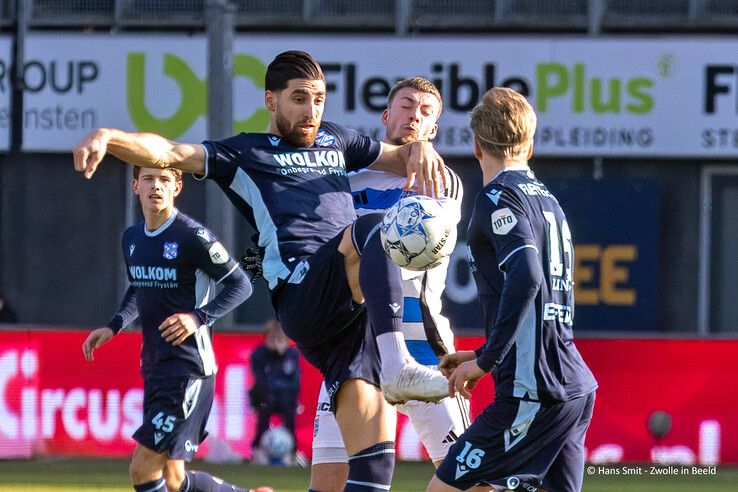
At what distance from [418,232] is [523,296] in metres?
0.64

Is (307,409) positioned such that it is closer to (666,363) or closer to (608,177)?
(666,363)

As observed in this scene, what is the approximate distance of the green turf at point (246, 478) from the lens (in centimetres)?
1074

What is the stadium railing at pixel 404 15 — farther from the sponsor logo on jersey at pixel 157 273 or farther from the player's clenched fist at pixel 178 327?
the player's clenched fist at pixel 178 327

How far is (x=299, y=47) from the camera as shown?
19.5 m

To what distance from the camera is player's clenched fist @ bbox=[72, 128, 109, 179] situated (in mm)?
5535

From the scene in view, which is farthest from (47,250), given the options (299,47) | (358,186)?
(358,186)

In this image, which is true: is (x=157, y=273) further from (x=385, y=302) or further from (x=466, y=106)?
(x=466, y=106)

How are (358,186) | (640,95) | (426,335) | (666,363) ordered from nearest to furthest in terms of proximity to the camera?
1. (426,335)
2. (358,186)
3. (666,363)
4. (640,95)

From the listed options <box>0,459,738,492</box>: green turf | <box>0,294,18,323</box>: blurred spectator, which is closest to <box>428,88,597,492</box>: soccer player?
<box>0,459,738,492</box>: green turf

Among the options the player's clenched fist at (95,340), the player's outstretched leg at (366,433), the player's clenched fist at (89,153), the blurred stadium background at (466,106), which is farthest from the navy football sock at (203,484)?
the blurred stadium background at (466,106)

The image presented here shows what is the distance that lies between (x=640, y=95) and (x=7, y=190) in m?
8.89

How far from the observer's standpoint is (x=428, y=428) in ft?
23.1

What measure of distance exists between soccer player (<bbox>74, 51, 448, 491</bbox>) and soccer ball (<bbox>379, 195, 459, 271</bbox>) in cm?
12

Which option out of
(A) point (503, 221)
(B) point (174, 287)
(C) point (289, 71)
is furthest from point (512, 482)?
(B) point (174, 287)
